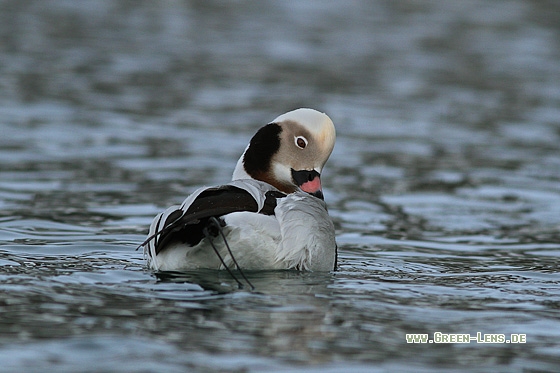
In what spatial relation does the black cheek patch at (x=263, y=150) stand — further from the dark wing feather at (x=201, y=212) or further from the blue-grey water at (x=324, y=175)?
the dark wing feather at (x=201, y=212)

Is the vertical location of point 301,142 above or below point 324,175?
above

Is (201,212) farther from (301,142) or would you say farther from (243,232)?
(301,142)

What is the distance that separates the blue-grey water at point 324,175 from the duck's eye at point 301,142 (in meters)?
0.86

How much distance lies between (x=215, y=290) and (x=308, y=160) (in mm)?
1801

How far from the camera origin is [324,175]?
39.8ft

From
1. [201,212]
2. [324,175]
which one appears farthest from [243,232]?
[324,175]

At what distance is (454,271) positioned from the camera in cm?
728

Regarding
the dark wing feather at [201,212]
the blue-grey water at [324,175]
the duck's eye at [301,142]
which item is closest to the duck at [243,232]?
the dark wing feather at [201,212]

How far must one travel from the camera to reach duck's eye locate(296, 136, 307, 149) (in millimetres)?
7297

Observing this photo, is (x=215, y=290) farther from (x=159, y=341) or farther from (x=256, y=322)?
(x=159, y=341)

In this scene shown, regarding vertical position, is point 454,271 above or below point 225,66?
below

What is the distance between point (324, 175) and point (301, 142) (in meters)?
4.82

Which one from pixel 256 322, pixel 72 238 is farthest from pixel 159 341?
pixel 72 238

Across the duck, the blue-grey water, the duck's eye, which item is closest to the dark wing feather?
the duck
